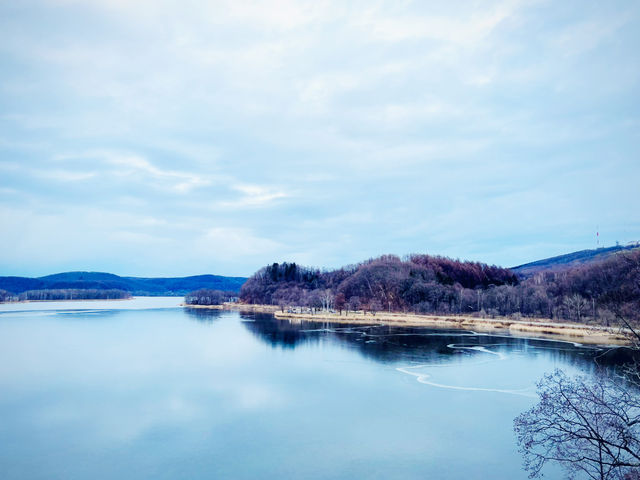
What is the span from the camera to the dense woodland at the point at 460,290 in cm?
4872

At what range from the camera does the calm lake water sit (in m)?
11.2

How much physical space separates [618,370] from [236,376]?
18.6 metres

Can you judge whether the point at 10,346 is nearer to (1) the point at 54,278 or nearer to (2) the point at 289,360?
(2) the point at 289,360

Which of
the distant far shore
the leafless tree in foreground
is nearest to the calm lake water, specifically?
the leafless tree in foreground

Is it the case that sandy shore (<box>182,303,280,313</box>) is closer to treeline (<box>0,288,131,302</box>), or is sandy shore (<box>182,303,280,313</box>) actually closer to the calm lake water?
treeline (<box>0,288,131,302</box>)

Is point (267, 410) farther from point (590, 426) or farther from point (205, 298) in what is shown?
point (205, 298)

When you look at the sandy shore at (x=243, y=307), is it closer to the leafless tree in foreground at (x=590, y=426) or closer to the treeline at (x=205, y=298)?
the treeline at (x=205, y=298)

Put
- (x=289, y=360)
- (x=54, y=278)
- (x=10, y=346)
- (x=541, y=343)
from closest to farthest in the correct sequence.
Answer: (x=289, y=360) < (x=10, y=346) < (x=541, y=343) < (x=54, y=278)

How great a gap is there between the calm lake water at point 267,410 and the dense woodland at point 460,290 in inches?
405

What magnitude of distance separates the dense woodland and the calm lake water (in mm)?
10295

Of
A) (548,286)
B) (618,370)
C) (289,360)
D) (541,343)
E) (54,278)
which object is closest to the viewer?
(618,370)

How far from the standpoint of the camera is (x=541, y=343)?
33.5 metres

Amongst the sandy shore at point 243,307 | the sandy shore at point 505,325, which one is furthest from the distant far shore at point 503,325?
the sandy shore at point 243,307

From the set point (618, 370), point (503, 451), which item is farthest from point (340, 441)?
point (618, 370)
